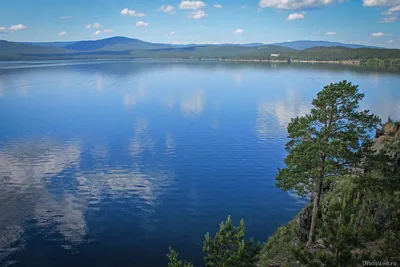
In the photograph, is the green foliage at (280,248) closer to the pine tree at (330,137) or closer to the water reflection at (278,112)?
the pine tree at (330,137)

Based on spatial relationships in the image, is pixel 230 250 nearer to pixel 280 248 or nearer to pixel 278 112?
pixel 280 248

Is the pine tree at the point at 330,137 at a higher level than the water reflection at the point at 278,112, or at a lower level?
higher

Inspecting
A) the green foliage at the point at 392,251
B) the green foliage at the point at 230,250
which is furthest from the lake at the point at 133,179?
the green foliage at the point at 392,251

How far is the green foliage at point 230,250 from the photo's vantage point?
71.8 ft

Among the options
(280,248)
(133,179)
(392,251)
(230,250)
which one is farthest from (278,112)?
(392,251)

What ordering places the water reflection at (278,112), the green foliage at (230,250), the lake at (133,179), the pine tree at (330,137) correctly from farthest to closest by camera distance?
1. the water reflection at (278,112)
2. the lake at (133,179)
3. the pine tree at (330,137)
4. the green foliage at (230,250)

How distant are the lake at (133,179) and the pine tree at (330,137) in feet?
48.8

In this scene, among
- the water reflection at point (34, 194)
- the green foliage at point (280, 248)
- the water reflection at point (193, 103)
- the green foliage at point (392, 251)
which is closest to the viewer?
the green foliage at point (392, 251)

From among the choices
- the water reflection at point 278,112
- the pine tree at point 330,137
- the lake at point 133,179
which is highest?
the pine tree at point 330,137

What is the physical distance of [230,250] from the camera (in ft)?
75.9

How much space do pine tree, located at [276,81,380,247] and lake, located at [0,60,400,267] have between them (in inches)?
586

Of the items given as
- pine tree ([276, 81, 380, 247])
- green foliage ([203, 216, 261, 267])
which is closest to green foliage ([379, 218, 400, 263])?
green foliage ([203, 216, 261, 267])

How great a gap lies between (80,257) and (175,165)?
94.5ft

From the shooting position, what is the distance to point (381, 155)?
26078mm
